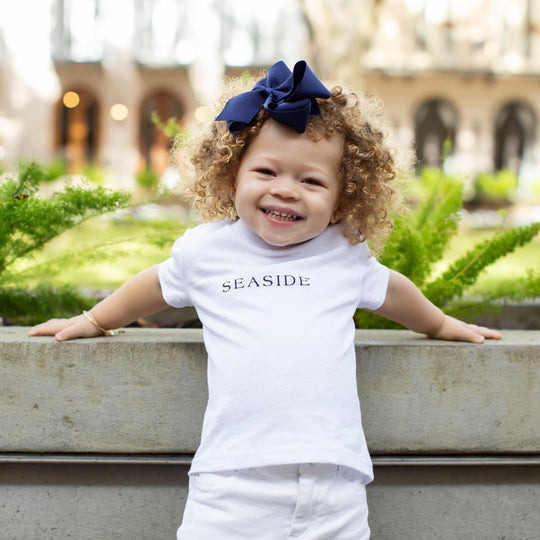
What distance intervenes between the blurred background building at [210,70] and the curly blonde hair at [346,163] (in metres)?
15.8

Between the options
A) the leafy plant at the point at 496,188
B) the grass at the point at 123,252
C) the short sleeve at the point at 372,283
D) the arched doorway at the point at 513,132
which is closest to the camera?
the short sleeve at the point at 372,283

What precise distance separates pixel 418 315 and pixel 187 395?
1.88 feet

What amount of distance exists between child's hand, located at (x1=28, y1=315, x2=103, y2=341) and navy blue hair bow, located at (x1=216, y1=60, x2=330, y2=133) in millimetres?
569

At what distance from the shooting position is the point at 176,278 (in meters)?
1.64

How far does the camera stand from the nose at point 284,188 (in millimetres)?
1516

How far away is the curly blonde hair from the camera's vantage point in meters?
1.61

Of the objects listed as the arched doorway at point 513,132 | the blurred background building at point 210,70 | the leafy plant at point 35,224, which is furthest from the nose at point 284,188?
the arched doorway at point 513,132

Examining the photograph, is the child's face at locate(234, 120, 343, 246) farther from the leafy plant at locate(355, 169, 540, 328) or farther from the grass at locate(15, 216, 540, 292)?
the grass at locate(15, 216, 540, 292)

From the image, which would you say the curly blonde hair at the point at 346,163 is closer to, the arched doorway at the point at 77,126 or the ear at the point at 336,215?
the ear at the point at 336,215

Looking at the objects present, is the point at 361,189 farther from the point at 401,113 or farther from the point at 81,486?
the point at 401,113

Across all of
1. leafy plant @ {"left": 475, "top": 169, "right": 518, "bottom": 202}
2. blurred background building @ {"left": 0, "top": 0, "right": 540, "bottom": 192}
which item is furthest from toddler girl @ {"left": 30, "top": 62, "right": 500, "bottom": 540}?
blurred background building @ {"left": 0, "top": 0, "right": 540, "bottom": 192}

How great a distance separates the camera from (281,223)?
5.06 ft

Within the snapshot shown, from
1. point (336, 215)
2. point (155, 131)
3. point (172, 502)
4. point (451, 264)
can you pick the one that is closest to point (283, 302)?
point (336, 215)

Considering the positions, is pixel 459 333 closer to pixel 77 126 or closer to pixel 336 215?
pixel 336 215
